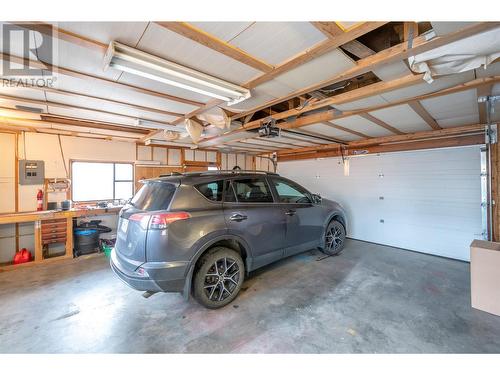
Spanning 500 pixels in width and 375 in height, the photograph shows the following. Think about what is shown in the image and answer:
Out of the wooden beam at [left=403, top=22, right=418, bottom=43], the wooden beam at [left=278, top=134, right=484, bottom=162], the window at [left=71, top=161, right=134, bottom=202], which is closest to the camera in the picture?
the wooden beam at [left=403, top=22, right=418, bottom=43]

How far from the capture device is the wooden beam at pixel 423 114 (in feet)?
9.03

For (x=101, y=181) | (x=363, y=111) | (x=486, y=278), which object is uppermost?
(x=363, y=111)

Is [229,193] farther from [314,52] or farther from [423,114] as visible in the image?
[423,114]

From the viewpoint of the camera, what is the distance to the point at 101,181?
16.6 ft

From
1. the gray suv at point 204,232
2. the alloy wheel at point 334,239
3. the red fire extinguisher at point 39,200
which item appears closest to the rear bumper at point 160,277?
the gray suv at point 204,232

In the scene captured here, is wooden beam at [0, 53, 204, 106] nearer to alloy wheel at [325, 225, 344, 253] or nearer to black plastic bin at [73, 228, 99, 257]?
alloy wheel at [325, 225, 344, 253]

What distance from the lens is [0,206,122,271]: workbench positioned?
3.68m

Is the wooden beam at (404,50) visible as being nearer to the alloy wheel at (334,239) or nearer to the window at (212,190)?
the window at (212,190)

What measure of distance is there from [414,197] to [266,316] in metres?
4.19

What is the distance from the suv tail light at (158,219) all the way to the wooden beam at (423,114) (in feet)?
10.3

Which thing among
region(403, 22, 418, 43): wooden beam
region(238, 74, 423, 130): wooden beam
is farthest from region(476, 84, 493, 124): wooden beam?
region(403, 22, 418, 43): wooden beam

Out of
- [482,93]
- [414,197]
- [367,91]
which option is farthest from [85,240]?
[414,197]

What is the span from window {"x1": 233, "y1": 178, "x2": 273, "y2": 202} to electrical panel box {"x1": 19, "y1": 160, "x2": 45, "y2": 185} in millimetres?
4318
